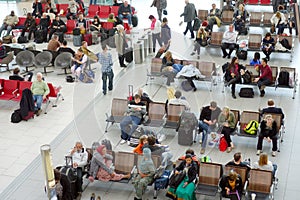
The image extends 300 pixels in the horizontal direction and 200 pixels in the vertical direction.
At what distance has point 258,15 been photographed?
71.5 feet

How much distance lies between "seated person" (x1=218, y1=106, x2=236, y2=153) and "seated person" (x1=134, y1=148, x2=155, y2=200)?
2506mm

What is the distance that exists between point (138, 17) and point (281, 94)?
34.4 ft

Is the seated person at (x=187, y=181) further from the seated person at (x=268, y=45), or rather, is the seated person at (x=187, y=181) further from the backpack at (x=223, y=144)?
the seated person at (x=268, y=45)

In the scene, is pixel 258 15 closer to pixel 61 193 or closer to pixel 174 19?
pixel 174 19

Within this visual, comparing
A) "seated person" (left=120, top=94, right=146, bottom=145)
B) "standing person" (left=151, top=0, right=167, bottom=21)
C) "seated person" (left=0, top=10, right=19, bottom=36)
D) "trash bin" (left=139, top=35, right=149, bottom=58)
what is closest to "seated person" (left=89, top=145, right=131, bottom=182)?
"seated person" (left=120, top=94, right=146, bottom=145)

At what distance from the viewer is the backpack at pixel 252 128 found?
13.1m

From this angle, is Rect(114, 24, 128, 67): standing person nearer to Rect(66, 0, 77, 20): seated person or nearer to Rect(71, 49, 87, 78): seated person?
Rect(71, 49, 87, 78): seated person

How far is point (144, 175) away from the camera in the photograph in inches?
439

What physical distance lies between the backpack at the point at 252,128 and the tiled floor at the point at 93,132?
41cm

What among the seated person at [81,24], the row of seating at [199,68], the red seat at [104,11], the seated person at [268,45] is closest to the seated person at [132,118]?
the row of seating at [199,68]

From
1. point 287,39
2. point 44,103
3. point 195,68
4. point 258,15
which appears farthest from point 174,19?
point 44,103

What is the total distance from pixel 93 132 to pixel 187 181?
4066mm

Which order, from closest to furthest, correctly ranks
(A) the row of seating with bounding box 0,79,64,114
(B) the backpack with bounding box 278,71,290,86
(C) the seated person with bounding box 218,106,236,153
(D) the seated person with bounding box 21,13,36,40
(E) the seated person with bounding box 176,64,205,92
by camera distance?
(C) the seated person with bounding box 218,106,236,153 → (A) the row of seating with bounding box 0,79,64,114 → (B) the backpack with bounding box 278,71,290,86 → (E) the seated person with bounding box 176,64,205,92 → (D) the seated person with bounding box 21,13,36,40

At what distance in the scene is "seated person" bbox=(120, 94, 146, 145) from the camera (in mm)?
13734
